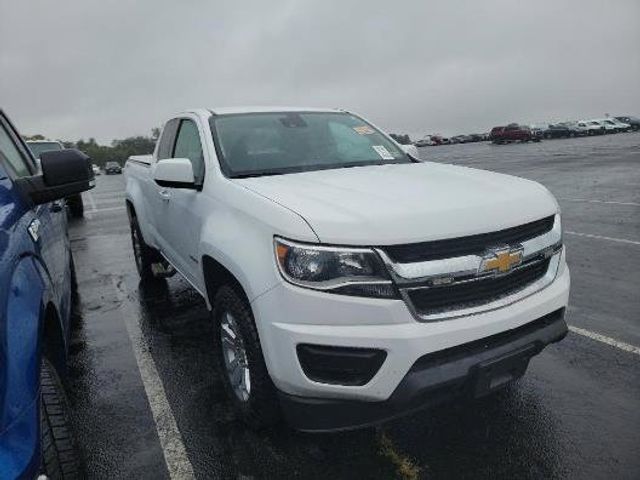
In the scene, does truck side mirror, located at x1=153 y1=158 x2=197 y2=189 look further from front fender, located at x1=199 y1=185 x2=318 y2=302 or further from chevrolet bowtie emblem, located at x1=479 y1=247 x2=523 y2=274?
chevrolet bowtie emblem, located at x1=479 y1=247 x2=523 y2=274

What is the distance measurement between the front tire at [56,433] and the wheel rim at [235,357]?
37.9 inches

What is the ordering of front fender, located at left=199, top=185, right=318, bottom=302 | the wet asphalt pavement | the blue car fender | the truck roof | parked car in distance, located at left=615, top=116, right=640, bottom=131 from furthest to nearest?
1. parked car in distance, located at left=615, top=116, right=640, bottom=131
2. the truck roof
3. the wet asphalt pavement
4. front fender, located at left=199, top=185, right=318, bottom=302
5. the blue car fender

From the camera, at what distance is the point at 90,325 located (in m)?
5.29

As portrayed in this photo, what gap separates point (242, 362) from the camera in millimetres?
3045

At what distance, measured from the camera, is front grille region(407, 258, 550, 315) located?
2.43 metres

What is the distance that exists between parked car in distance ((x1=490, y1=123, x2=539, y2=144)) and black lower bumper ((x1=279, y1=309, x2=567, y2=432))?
5224cm

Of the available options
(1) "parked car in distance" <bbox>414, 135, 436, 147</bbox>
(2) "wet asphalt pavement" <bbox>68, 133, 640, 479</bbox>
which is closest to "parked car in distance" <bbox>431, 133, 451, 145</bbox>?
(1) "parked car in distance" <bbox>414, 135, 436, 147</bbox>

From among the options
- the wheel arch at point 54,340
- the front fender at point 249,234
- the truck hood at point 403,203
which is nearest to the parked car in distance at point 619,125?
the truck hood at point 403,203

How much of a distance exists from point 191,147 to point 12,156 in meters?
1.32

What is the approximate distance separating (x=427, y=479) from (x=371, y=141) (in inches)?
103

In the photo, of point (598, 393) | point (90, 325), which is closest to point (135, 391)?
point (90, 325)

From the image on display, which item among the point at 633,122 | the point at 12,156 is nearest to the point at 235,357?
the point at 12,156

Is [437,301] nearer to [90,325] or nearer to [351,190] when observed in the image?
[351,190]

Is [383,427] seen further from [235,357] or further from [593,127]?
[593,127]
